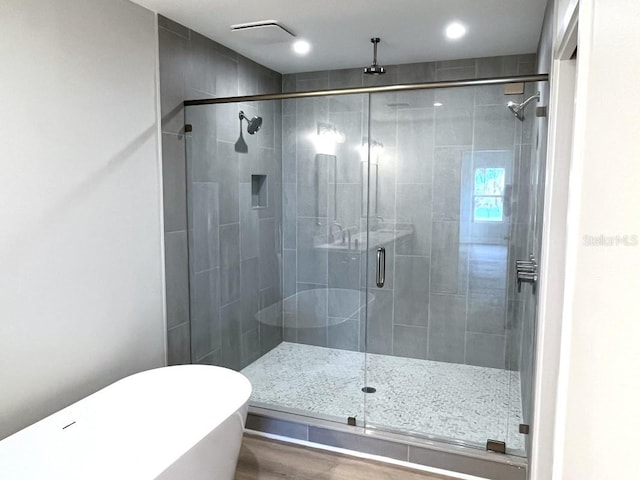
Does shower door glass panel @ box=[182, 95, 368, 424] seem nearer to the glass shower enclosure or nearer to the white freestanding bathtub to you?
the glass shower enclosure

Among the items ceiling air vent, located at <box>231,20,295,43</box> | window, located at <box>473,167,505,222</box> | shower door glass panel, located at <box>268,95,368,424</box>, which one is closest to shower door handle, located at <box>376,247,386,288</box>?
shower door glass panel, located at <box>268,95,368,424</box>

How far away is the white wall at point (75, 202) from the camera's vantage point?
2.06 metres

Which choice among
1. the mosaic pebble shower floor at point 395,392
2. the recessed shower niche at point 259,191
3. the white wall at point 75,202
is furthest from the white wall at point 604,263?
the recessed shower niche at point 259,191

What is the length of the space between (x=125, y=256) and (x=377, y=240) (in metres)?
1.81

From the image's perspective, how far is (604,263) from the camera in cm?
81

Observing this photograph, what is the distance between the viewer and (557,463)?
124 cm

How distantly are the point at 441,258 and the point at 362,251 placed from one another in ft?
2.06

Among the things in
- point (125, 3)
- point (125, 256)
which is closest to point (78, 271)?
point (125, 256)

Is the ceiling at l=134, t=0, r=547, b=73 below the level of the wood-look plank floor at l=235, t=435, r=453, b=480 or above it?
above

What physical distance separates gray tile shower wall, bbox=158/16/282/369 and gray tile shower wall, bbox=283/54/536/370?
0.17 metres

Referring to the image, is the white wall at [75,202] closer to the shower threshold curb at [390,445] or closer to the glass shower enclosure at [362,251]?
the glass shower enclosure at [362,251]

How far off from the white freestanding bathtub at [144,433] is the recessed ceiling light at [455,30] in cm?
246

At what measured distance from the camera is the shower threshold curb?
8.46 ft

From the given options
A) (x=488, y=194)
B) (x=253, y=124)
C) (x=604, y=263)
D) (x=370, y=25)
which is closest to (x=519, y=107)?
(x=488, y=194)
